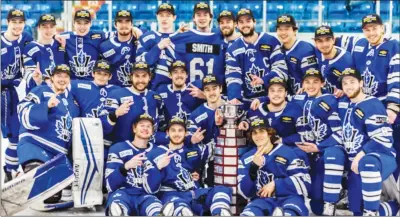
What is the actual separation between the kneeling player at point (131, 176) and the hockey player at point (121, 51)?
0.75 meters

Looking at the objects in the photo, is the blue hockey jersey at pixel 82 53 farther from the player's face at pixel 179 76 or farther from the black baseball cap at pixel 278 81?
the black baseball cap at pixel 278 81

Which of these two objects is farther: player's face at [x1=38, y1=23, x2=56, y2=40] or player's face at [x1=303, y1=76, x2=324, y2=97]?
player's face at [x1=38, y1=23, x2=56, y2=40]

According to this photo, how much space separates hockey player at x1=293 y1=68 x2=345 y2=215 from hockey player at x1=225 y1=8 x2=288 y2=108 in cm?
32

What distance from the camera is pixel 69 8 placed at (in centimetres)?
764

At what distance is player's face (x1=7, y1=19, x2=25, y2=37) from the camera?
5.04 meters

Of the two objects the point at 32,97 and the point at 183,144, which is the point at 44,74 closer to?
the point at 32,97

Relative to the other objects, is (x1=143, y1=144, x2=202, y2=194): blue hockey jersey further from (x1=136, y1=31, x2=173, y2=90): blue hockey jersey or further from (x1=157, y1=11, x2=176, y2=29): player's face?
(x1=157, y1=11, x2=176, y2=29): player's face

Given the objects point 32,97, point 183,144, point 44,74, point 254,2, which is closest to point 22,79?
point 44,74

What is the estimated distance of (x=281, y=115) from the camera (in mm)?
4492

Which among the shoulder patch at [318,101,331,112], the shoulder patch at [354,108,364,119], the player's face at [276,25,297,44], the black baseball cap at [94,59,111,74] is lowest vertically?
the shoulder patch at [354,108,364,119]

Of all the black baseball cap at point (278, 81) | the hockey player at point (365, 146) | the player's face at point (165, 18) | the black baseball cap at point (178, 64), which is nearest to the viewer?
the hockey player at point (365, 146)

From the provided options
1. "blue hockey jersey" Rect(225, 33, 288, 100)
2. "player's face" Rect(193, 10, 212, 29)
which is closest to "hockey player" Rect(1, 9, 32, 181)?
"player's face" Rect(193, 10, 212, 29)

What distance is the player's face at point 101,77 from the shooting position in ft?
15.1

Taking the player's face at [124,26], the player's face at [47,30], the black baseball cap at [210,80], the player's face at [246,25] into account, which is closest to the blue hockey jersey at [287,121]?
the black baseball cap at [210,80]
